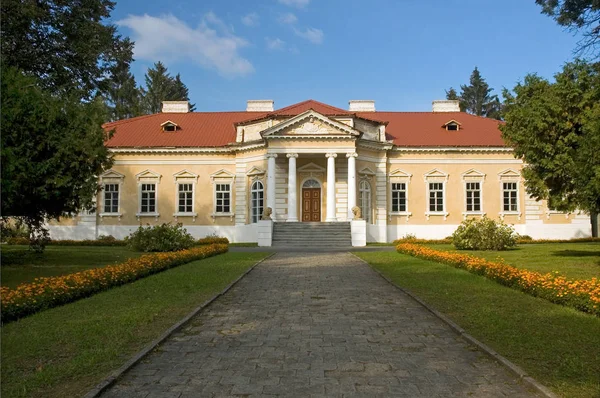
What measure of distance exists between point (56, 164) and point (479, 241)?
17177 millimetres

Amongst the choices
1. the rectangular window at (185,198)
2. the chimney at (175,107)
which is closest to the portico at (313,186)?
the rectangular window at (185,198)

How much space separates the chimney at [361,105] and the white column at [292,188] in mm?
11955

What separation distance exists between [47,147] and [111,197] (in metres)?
21.6

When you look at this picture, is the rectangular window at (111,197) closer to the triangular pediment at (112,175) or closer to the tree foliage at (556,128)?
the triangular pediment at (112,175)

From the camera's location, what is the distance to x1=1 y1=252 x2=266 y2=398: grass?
5.08 meters

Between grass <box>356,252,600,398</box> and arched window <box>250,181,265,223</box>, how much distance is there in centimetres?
1986

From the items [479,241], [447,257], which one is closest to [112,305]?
[447,257]

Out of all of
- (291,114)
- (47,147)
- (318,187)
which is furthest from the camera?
(318,187)

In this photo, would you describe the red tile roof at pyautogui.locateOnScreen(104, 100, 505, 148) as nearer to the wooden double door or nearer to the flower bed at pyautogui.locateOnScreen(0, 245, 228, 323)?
the wooden double door

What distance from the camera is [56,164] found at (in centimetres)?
1381

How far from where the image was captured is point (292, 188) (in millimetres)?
29641

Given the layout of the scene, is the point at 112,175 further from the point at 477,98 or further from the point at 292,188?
the point at 477,98

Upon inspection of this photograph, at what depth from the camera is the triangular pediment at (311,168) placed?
31.7 meters

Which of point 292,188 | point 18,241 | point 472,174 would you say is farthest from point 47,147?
point 472,174
